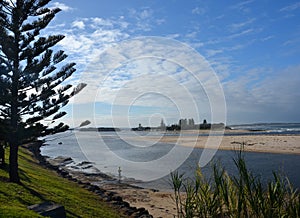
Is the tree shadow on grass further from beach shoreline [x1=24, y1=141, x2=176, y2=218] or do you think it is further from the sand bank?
the sand bank

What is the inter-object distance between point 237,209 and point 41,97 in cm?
942

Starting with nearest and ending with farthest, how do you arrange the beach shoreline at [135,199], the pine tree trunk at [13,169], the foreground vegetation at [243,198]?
1. the foreground vegetation at [243,198]
2. the pine tree trunk at [13,169]
3. the beach shoreline at [135,199]

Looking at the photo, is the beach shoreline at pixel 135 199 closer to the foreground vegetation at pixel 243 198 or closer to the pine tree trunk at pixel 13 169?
the pine tree trunk at pixel 13 169

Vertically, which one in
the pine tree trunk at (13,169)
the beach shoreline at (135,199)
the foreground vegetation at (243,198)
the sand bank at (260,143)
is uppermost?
the foreground vegetation at (243,198)

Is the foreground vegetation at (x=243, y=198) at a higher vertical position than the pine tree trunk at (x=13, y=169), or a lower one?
higher

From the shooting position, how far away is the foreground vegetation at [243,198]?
12.7 ft

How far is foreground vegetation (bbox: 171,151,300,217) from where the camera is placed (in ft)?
12.7

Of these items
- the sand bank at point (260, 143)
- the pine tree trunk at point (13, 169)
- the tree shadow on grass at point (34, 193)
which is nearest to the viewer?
the tree shadow on grass at point (34, 193)

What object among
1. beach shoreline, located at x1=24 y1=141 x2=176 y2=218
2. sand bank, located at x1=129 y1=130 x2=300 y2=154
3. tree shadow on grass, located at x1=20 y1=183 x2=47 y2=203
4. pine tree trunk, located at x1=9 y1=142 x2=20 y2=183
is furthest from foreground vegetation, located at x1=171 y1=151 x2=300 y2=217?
sand bank, located at x1=129 y1=130 x2=300 y2=154

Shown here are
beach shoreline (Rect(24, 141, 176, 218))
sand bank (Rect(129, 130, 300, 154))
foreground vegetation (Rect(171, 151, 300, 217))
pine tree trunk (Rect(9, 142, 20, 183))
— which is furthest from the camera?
sand bank (Rect(129, 130, 300, 154))

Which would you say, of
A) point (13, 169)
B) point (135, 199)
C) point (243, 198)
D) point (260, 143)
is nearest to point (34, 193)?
point (13, 169)

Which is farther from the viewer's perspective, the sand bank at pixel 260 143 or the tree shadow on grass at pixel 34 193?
the sand bank at pixel 260 143

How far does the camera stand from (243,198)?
13.6 ft

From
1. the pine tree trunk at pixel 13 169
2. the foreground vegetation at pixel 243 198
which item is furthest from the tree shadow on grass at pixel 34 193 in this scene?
the foreground vegetation at pixel 243 198
